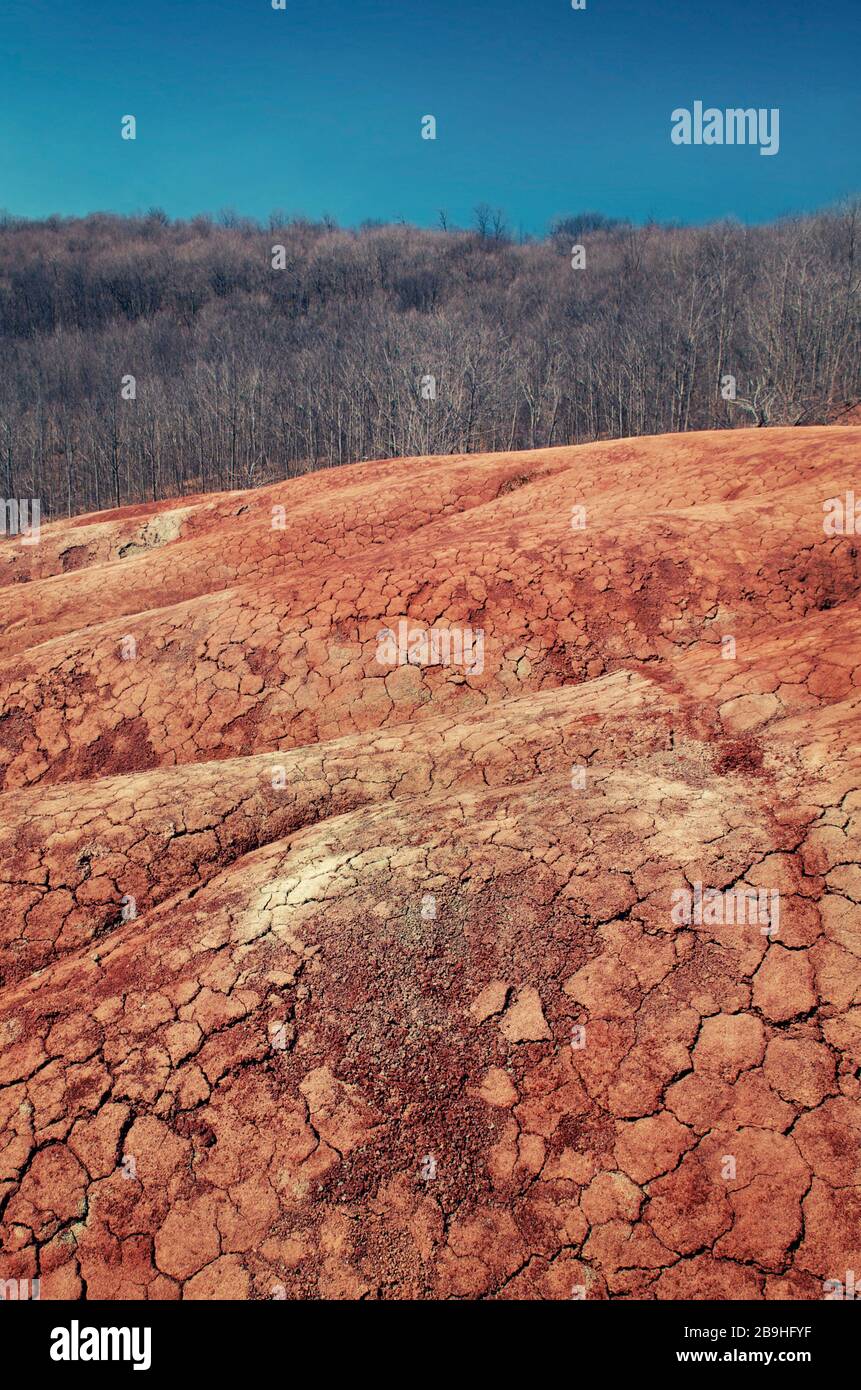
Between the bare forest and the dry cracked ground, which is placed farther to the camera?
the bare forest

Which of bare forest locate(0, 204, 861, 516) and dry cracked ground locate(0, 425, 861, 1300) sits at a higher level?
bare forest locate(0, 204, 861, 516)

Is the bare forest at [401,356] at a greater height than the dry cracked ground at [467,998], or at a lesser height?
greater

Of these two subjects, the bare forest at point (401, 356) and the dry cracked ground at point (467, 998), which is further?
the bare forest at point (401, 356)
